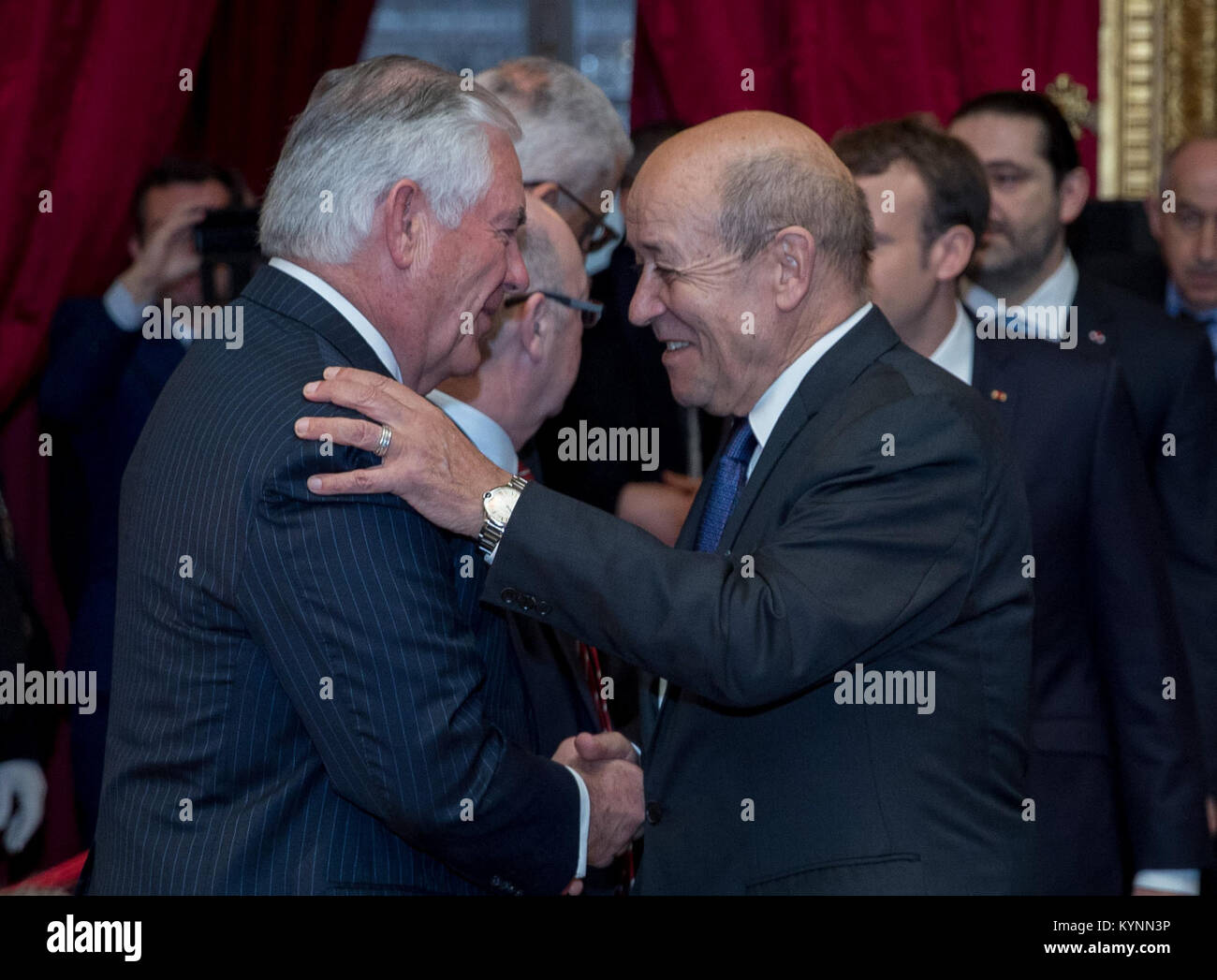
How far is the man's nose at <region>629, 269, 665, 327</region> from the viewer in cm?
195

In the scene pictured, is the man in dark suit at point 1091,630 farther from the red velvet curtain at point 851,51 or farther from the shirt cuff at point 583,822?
the red velvet curtain at point 851,51

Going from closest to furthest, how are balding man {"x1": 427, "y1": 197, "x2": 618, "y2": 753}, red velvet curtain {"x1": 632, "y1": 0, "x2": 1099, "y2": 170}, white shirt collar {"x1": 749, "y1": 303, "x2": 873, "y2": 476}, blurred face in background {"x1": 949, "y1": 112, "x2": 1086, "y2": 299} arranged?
white shirt collar {"x1": 749, "y1": 303, "x2": 873, "y2": 476} → balding man {"x1": 427, "y1": 197, "x2": 618, "y2": 753} → blurred face in background {"x1": 949, "y1": 112, "x2": 1086, "y2": 299} → red velvet curtain {"x1": 632, "y1": 0, "x2": 1099, "y2": 170}

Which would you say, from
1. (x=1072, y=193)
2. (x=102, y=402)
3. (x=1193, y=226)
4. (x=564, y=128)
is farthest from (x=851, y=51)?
(x=102, y=402)

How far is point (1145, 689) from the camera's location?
246cm

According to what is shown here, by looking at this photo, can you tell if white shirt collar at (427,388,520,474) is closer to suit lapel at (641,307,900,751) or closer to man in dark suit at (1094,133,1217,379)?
suit lapel at (641,307,900,751)

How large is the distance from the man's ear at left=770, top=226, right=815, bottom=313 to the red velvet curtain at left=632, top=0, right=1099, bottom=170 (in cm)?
218

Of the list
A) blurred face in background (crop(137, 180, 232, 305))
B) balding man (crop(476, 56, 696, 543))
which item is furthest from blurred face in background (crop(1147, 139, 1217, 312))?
blurred face in background (crop(137, 180, 232, 305))

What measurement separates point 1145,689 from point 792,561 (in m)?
1.09

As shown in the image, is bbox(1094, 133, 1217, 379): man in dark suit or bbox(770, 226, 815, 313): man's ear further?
bbox(1094, 133, 1217, 379): man in dark suit

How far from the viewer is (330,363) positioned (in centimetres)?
165

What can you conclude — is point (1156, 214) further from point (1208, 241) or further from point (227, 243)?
point (227, 243)

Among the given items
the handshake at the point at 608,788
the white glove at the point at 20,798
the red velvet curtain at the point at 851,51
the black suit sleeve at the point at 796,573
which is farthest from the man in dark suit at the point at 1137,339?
the white glove at the point at 20,798

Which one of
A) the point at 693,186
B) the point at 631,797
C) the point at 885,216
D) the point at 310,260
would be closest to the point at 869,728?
the point at 631,797

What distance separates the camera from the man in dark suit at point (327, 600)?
155 centimetres
